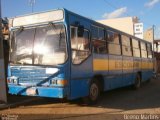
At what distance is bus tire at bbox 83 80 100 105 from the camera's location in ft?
35.4

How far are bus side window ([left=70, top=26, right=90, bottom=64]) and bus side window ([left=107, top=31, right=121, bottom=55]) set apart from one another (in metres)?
2.07

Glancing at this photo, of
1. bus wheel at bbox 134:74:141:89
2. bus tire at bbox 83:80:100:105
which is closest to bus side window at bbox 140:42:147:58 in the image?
bus wheel at bbox 134:74:141:89

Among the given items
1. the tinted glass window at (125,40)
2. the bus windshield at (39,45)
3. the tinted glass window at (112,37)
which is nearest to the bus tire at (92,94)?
the bus windshield at (39,45)

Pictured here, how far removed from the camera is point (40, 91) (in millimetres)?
9680

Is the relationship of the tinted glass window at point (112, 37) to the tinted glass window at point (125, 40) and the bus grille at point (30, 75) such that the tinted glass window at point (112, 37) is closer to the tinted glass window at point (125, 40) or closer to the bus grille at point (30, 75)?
the tinted glass window at point (125, 40)

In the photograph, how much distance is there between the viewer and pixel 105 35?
1230cm

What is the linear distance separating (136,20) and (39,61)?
48495 mm

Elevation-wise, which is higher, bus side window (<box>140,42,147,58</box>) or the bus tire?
bus side window (<box>140,42,147,58</box>)

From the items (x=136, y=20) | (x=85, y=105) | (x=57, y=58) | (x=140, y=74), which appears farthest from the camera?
(x=136, y=20)

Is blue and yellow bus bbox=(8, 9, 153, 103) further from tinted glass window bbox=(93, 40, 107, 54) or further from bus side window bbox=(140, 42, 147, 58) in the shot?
bus side window bbox=(140, 42, 147, 58)

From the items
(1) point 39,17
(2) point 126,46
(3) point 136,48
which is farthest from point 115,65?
(1) point 39,17

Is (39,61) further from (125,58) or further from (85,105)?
(125,58)

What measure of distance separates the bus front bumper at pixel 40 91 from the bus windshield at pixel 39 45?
80 centimetres

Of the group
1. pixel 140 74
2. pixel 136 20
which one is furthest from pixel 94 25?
pixel 136 20
